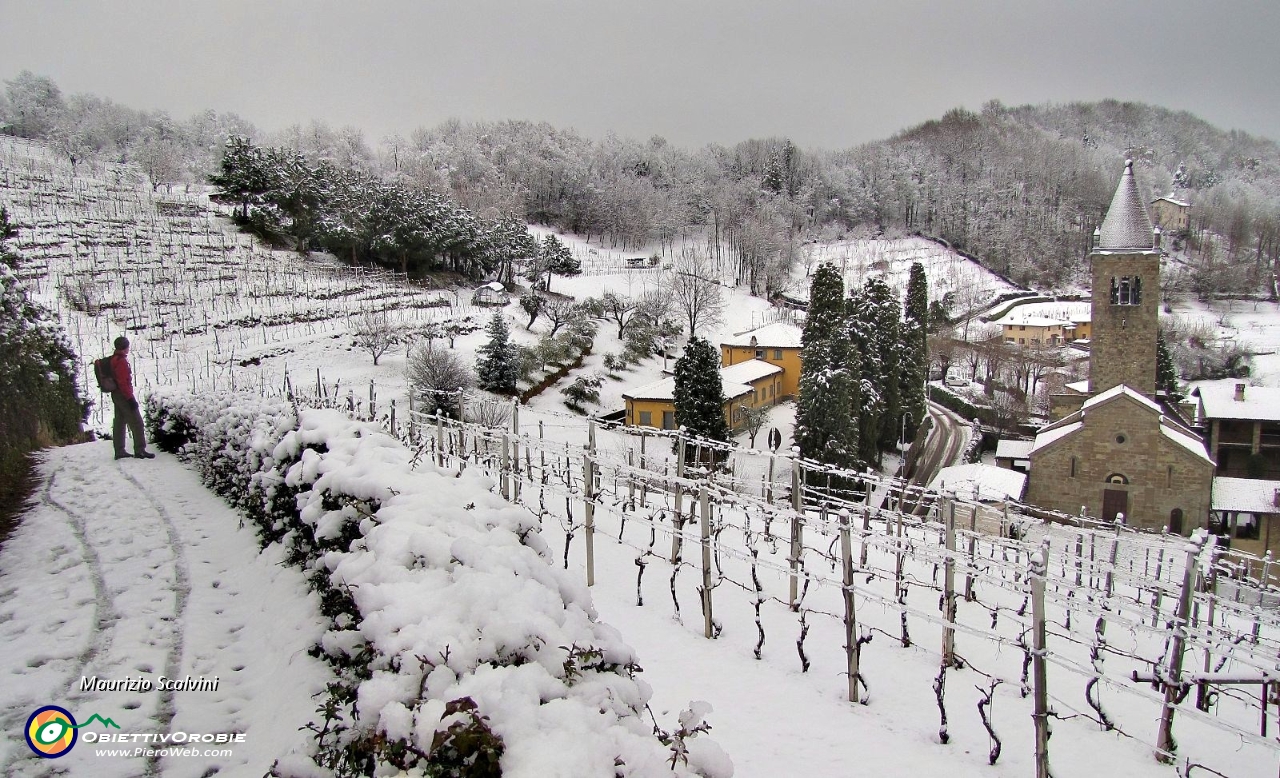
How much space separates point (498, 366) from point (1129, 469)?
2091cm

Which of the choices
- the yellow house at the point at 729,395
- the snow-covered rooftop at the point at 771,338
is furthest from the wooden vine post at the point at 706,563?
the snow-covered rooftop at the point at 771,338

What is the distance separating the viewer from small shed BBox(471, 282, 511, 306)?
122ft

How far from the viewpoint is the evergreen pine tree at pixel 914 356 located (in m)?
27.5

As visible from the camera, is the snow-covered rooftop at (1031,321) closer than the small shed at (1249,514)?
No

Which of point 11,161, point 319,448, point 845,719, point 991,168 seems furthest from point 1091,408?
point 991,168

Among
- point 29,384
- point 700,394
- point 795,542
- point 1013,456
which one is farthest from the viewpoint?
point 1013,456

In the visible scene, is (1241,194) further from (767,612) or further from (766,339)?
(767,612)

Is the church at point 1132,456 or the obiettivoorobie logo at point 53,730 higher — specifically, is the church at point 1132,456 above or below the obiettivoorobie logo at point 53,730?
below

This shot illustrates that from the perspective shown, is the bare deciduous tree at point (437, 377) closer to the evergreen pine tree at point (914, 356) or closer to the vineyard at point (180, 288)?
the vineyard at point (180, 288)

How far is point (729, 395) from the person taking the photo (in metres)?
29.5

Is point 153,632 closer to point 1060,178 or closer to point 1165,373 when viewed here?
point 1165,373

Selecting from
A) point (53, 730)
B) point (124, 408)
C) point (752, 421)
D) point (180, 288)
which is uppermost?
point (180, 288)

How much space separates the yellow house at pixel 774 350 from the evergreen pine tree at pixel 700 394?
37.6ft

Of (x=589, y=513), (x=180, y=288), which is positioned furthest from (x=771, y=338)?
(x=589, y=513)
